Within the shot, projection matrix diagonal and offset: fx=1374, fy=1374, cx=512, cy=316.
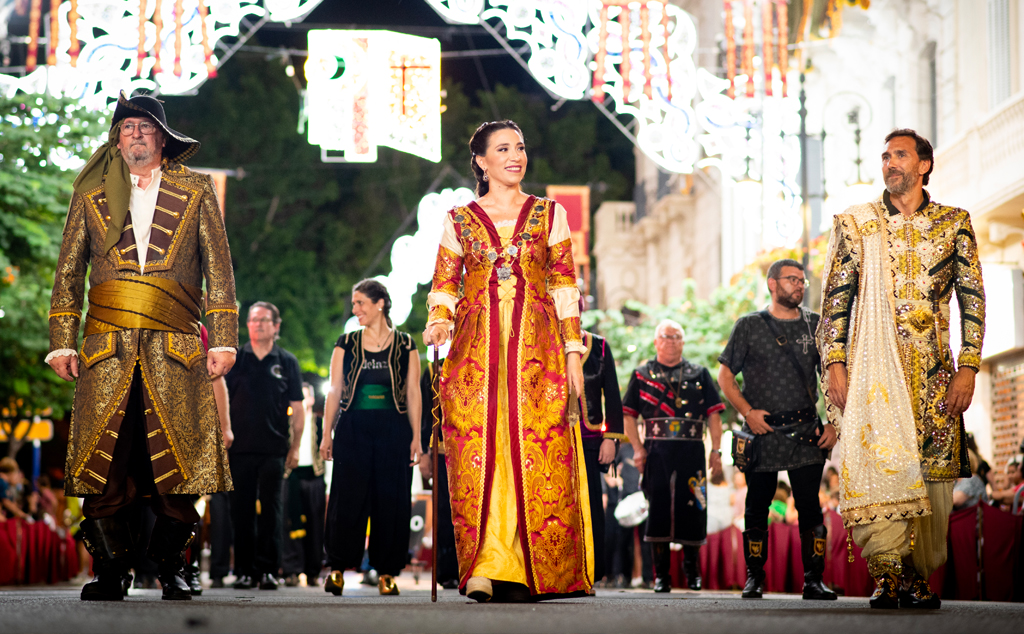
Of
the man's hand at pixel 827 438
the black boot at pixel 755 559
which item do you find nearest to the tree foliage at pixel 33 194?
the black boot at pixel 755 559

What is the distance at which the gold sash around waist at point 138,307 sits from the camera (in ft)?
21.3

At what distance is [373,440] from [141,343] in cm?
299

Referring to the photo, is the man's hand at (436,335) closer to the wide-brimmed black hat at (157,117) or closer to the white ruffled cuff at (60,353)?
the wide-brimmed black hat at (157,117)

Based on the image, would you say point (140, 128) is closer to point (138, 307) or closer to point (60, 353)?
point (138, 307)

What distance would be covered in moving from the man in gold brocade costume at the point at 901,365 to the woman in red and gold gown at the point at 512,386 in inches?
52.2

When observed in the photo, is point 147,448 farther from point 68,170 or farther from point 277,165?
point 277,165

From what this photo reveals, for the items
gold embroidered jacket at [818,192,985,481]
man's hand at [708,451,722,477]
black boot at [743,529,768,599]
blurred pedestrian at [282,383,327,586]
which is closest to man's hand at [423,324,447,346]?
gold embroidered jacket at [818,192,985,481]

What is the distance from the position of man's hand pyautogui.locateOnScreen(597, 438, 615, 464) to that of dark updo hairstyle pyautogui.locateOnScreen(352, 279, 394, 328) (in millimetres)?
1791

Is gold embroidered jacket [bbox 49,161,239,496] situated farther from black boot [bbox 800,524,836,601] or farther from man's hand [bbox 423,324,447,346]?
black boot [bbox 800,524,836,601]

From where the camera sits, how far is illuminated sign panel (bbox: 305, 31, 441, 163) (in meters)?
18.6

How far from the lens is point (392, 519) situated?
9.21m

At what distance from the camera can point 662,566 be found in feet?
34.3

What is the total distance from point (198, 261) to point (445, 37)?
37.1 meters

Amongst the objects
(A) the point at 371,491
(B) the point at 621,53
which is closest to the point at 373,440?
(A) the point at 371,491
